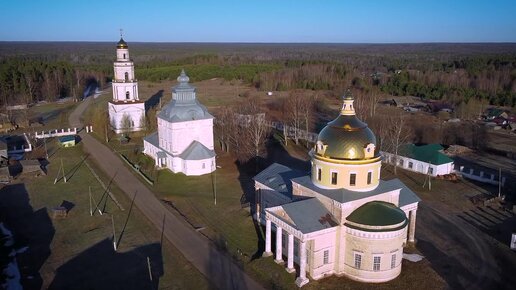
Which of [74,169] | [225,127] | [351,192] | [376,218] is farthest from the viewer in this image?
[225,127]

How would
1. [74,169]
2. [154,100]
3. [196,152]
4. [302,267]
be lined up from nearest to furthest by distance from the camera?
[302,267] → [196,152] → [74,169] → [154,100]

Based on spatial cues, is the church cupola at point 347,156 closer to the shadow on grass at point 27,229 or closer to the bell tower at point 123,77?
the shadow on grass at point 27,229

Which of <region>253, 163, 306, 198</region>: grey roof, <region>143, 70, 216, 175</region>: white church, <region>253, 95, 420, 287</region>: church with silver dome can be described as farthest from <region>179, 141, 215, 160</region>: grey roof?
<region>253, 95, 420, 287</region>: church with silver dome

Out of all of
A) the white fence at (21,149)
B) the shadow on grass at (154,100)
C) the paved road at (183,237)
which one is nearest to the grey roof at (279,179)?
the paved road at (183,237)

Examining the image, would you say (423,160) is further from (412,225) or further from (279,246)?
(279,246)

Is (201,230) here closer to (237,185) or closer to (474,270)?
(237,185)

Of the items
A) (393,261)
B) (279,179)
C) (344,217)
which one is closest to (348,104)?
(344,217)

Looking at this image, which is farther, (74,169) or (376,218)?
(74,169)
